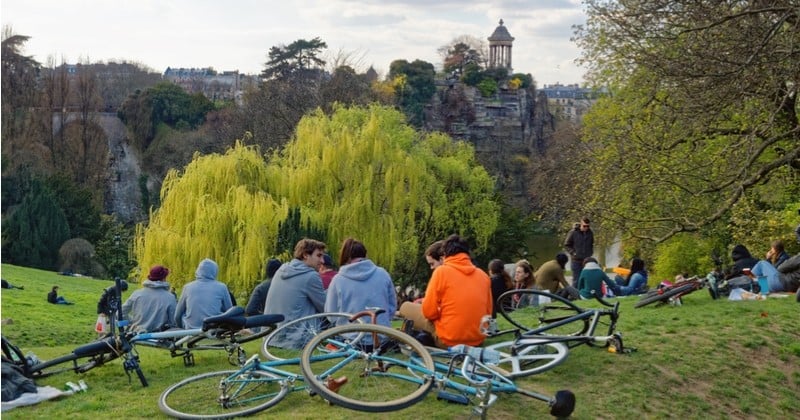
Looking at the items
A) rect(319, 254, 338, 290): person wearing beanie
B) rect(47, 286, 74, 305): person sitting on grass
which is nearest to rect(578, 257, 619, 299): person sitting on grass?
rect(319, 254, 338, 290): person wearing beanie

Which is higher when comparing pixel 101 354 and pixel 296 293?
pixel 296 293

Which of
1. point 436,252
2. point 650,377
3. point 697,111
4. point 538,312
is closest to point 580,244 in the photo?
point 697,111

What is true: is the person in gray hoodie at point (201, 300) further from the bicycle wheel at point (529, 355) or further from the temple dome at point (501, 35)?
the temple dome at point (501, 35)

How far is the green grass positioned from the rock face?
3677 inches

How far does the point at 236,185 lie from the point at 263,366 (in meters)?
20.0

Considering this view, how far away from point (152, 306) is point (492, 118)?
354 feet

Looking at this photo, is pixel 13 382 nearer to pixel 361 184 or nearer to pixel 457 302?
pixel 457 302

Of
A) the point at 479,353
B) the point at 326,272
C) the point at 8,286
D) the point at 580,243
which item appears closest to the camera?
the point at 479,353

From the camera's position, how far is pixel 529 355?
931 cm

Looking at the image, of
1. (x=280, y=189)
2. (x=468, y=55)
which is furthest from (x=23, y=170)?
(x=468, y=55)

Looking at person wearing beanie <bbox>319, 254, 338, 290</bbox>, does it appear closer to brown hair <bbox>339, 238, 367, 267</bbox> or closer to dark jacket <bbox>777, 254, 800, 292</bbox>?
brown hair <bbox>339, 238, 367, 267</bbox>

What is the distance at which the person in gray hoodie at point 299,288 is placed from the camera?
10.5m

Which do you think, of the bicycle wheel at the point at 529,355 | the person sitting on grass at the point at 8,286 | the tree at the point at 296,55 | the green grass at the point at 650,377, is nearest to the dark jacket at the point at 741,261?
the green grass at the point at 650,377

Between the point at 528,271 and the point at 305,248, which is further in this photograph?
the point at 528,271
